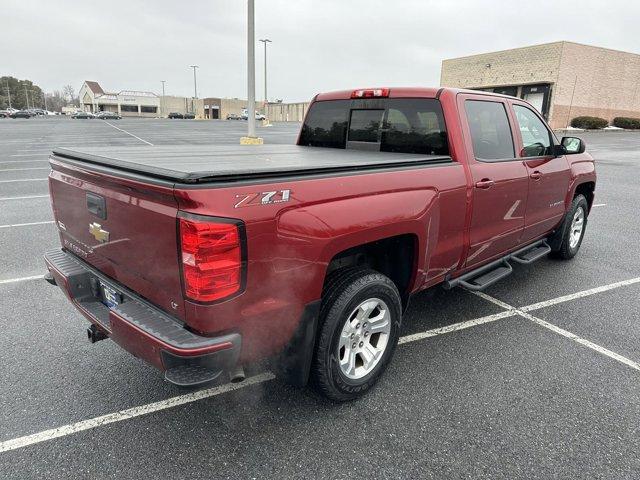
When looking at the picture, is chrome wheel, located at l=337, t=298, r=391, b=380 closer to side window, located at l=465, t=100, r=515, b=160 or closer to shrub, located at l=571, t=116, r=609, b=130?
side window, located at l=465, t=100, r=515, b=160

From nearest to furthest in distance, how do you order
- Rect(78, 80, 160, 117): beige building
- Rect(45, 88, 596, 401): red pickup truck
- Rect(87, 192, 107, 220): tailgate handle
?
Rect(45, 88, 596, 401): red pickup truck → Rect(87, 192, 107, 220): tailgate handle → Rect(78, 80, 160, 117): beige building

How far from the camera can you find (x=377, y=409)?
2834 millimetres

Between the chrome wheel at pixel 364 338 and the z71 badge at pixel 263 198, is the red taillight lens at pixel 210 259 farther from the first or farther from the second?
the chrome wheel at pixel 364 338

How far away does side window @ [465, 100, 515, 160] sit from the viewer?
3.67m

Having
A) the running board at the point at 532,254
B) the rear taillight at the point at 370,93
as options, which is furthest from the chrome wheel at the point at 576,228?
the rear taillight at the point at 370,93

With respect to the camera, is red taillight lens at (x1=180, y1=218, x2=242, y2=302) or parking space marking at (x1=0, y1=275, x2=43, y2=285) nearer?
red taillight lens at (x1=180, y1=218, x2=242, y2=302)

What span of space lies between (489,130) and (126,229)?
3.02 metres

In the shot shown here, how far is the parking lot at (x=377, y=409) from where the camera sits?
7.82ft

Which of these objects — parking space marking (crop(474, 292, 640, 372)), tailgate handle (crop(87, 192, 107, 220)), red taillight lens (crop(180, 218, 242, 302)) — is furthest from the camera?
parking space marking (crop(474, 292, 640, 372))

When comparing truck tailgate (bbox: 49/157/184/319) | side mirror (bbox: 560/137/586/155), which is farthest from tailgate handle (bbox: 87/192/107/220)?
side mirror (bbox: 560/137/586/155)

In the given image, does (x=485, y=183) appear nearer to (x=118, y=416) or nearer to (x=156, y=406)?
(x=156, y=406)

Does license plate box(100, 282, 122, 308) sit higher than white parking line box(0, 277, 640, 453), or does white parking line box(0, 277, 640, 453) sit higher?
license plate box(100, 282, 122, 308)

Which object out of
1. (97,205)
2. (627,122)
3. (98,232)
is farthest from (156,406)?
(627,122)

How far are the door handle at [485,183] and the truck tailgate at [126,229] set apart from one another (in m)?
2.37
